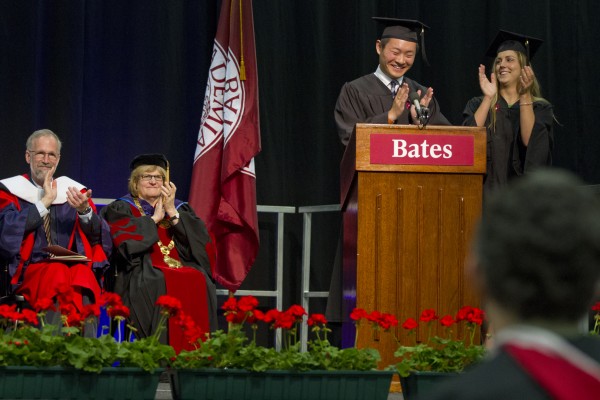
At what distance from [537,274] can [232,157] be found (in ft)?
17.1

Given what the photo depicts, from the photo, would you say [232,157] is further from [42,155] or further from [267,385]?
[267,385]

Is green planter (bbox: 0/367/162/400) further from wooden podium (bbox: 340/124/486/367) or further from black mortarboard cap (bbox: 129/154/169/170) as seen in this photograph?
black mortarboard cap (bbox: 129/154/169/170)

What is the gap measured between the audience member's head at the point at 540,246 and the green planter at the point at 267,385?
7.18 feet

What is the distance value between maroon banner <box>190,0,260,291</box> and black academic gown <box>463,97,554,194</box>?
1.65m

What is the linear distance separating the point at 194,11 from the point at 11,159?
1.55 metres

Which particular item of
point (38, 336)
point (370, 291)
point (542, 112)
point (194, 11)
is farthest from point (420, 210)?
point (194, 11)

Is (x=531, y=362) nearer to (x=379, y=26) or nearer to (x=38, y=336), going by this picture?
(x=38, y=336)

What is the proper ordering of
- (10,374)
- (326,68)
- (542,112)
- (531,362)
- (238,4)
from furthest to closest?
(326,68)
(238,4)
(542,112)
(10,374)
(531,362)

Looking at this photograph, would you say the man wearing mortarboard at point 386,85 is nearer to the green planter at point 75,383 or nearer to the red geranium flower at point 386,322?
the red geranium flower at point 386,322

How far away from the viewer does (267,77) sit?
6684mm

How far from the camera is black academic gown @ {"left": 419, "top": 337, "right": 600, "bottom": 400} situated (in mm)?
950

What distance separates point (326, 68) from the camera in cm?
674

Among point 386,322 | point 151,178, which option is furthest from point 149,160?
point 386,322

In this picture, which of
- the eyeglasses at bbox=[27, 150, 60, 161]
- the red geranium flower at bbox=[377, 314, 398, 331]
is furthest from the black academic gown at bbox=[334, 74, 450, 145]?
the red geranium flower at bbox=[377, 314, 398, 331]
